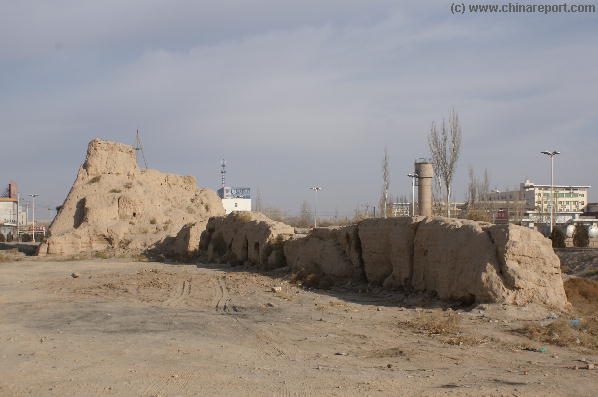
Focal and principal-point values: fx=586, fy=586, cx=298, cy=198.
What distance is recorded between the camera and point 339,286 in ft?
55.0

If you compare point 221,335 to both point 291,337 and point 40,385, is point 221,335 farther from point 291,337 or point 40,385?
point 40,385

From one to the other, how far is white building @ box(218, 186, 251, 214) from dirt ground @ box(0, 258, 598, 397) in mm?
66275

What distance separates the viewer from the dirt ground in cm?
651

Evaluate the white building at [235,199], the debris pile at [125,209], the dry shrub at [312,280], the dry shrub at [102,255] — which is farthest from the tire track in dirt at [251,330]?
the white building at [235,199]

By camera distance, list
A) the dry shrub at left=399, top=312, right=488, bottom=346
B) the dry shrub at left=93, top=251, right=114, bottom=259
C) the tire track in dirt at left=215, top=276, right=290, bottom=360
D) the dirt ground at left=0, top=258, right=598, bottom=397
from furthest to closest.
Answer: the dry shrub at left=93, top=251, right=114, bottom=259 → the dry shrub at left=399, top=312, right=488, bottom=346 → the tire track in dirt at left=215, top=276, right=290, bottom=360 → the dirt ground at left=0, top=258, right=598, bottom=397

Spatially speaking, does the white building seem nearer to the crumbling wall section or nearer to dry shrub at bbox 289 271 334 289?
the crumbling wall section

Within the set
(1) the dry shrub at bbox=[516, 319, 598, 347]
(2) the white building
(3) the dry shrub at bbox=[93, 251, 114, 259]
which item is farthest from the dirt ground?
(2) the white building

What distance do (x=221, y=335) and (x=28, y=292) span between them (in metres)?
9.49

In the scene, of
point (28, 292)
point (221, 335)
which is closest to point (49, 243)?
point (28, 292)

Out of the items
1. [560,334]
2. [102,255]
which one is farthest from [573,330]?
[102,255]

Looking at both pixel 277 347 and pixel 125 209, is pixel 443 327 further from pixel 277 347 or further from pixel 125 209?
pixel 125 209

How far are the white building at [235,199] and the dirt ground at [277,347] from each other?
66275 mm

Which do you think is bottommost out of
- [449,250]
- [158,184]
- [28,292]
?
[28,292]

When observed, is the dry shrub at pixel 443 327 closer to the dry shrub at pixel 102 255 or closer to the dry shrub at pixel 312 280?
the dry shrub at pixel 312 280
